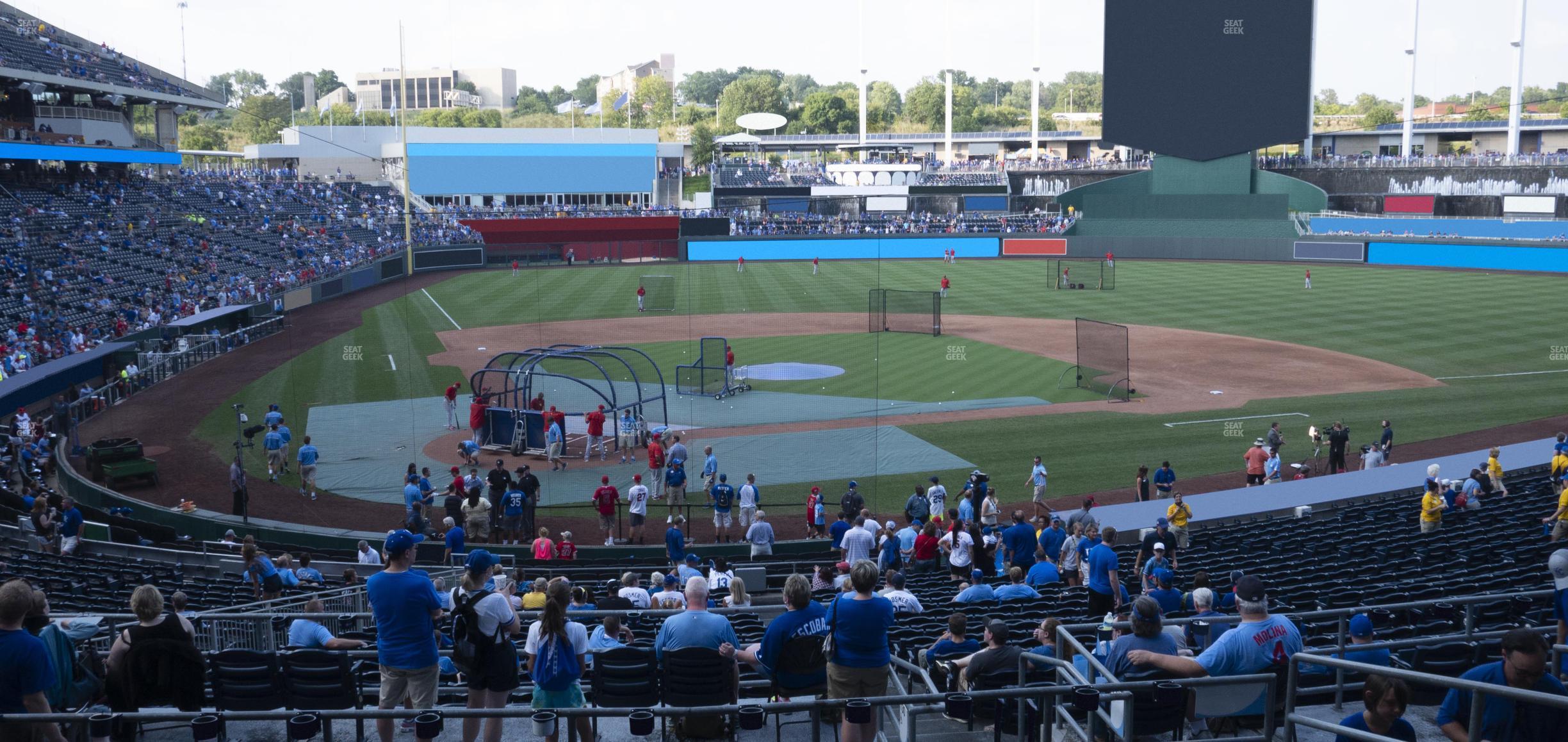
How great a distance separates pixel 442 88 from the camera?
595 feet

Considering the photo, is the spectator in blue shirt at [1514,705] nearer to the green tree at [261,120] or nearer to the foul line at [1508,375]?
the foul line at [1508,375]

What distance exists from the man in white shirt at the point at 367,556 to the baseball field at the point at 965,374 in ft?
16.6

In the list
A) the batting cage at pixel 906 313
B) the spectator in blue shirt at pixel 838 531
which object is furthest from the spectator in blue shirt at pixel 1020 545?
the batting cage at pixel 906 313

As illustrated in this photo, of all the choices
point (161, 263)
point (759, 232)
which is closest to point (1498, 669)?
point (161, 263)

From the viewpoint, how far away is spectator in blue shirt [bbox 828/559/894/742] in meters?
6.73

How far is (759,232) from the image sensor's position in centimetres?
7600

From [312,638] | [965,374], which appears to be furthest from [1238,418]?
[312,638]

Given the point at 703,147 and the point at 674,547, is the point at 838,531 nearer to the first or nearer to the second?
the point at 674,547

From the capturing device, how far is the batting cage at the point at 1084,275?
5694 centimetres

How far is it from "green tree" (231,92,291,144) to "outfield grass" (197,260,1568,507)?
80347mm

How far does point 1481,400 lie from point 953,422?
1433cm

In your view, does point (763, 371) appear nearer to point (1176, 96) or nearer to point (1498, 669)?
point (1498, 669)

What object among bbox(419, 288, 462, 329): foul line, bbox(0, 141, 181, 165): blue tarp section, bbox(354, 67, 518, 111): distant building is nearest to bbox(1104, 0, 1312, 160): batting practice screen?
bbox(419, 288, 462, 329): foul line

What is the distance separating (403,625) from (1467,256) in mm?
70840
